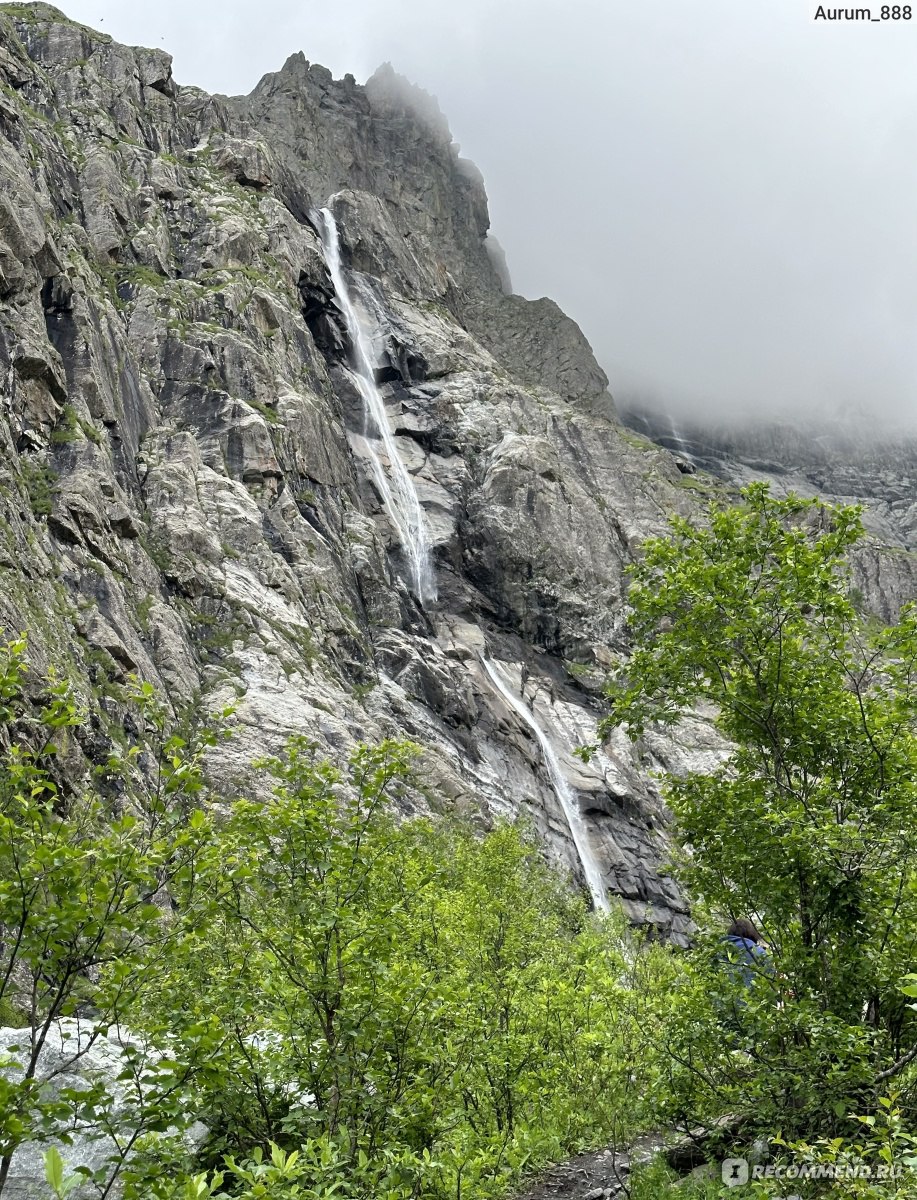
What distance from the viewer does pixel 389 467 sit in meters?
87.2

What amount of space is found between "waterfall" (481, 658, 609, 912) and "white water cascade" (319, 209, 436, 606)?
10.5 m

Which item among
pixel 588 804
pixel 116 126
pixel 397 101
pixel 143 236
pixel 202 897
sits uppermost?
pixel 397 101

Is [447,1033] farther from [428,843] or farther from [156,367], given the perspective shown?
[156,367]

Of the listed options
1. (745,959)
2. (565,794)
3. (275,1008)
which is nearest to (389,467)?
(565,794)

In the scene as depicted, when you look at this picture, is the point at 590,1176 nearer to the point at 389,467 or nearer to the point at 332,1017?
→ the point at 332,1017

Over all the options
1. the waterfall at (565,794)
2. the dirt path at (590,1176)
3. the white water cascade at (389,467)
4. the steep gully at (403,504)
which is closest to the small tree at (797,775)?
the dirt path at (590,1176)

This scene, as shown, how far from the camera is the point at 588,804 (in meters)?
66.8

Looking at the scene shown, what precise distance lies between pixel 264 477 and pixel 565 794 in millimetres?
33118

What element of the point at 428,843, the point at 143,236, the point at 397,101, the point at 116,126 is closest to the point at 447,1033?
the point at 428,843

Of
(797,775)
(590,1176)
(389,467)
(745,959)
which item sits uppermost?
(389,467)

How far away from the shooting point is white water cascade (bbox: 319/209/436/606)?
80.2 meters

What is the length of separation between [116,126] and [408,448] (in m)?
43.7

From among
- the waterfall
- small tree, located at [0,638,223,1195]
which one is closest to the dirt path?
small tree, located at [0,638,223,1195]

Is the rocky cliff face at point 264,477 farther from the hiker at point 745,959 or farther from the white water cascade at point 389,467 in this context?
the hiker at point 745,959
